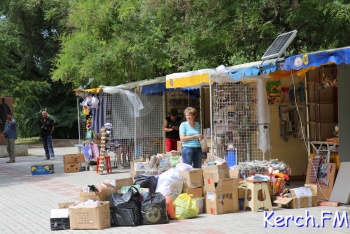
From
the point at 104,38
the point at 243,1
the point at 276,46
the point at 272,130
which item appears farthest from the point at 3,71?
the point at 276,46

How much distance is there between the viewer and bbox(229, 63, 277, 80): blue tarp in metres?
10.5

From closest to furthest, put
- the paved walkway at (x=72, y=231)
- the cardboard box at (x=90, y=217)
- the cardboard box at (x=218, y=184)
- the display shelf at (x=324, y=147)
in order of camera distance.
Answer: the paved walkway at (x=72, y=231) < the cardboard box at (x=90, y=217) < the cardboard box at (x=218, y=184) < the display shelf at (x=324, y=147)

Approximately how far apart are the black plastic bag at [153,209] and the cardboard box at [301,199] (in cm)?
220

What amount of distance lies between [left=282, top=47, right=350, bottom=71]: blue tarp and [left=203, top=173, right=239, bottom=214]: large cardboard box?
2.16m

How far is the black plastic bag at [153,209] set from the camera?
30.1 ft

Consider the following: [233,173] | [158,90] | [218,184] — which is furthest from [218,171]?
[158,90]

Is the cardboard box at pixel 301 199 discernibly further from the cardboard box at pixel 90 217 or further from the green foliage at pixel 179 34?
the green foliage at pixel 179 34

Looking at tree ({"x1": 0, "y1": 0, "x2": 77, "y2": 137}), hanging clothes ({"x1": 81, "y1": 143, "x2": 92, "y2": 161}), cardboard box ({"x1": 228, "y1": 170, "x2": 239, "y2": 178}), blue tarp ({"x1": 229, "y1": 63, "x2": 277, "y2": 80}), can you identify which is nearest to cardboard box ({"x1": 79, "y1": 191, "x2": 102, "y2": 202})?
cardboard box ({"x1": 228, "y1": 170, "x2": 239, "y2": 178})

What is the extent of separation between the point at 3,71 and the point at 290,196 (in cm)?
2017

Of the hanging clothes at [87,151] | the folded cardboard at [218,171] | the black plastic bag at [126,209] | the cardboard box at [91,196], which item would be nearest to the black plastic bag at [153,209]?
the black plastic bag at [126,209]

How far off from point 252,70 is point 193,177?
7.47ft

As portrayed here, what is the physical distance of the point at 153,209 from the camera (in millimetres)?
9188

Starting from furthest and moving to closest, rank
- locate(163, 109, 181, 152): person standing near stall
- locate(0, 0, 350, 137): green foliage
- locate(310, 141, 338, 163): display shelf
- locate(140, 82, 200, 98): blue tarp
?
locate(0, 0, 350, 137): green foliage, locate(140, 82, 200, 98): blue tarp, locate(163, 109, 181, 152): person standing near stall, locate(310, 141, 338, 163): display shelf

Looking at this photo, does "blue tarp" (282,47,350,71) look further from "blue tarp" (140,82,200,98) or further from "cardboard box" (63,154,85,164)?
"cardboard box" (63,154,85,164)
